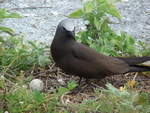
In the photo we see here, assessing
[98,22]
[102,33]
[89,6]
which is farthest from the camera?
[102,33]

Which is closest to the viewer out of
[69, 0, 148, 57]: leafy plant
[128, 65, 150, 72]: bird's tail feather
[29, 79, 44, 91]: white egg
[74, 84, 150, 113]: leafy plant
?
[74, 84, 150, 113]: leafy plant

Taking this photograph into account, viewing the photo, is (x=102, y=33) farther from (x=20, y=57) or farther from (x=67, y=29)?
(x=20, y=57)

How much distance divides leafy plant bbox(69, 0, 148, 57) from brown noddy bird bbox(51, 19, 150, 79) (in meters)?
0.40

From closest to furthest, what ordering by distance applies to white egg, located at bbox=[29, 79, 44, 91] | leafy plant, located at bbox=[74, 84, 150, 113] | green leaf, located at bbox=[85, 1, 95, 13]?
leafy plant, located at bbox=[74, 84, 150, 113], white egg, located at bbox=[29, 79, 44, 91], green leaf, located at bbox=[85, 1, 95, 13]

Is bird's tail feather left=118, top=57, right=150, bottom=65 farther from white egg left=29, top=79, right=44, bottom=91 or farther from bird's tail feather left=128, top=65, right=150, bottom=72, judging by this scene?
white egg left=29, top=79, right=44, bottom=91

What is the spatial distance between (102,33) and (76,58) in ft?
2.56

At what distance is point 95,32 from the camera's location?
472 cm

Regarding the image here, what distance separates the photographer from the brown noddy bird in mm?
4027

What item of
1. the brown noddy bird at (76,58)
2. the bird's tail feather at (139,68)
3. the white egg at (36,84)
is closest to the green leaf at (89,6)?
the brown noddy bird at (76,58)

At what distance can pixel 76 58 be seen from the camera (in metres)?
4.05

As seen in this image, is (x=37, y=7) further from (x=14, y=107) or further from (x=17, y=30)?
(x=14, y=107)

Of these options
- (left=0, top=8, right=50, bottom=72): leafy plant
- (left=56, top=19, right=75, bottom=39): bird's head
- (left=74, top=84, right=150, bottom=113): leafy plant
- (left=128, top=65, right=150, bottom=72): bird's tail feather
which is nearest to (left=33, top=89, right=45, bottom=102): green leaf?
(left=74, top=84, right=150, bottom=113): leafy plant

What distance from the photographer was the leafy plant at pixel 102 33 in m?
4.47

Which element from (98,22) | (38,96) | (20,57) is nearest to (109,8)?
(98,22)
